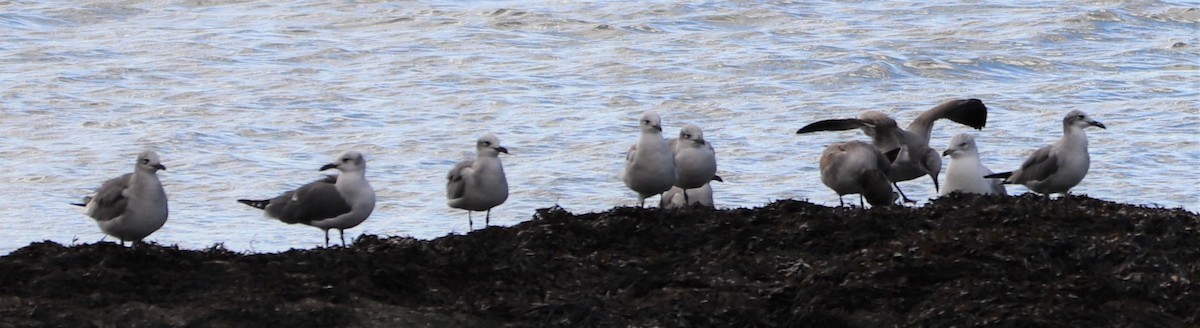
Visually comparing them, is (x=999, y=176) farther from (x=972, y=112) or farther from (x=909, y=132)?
(x=972, y=112)

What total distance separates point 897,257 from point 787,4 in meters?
16.2

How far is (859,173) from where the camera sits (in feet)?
28.2

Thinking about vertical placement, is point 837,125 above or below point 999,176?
above

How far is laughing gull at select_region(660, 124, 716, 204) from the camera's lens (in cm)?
878

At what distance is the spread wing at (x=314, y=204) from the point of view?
8000 millimetres

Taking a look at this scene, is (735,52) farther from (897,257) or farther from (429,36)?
(897,257)

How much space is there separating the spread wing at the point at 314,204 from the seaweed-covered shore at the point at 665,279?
0.59 m

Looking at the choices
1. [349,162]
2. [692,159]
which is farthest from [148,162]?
[692,159]

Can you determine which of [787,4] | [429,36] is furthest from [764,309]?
[787,4]

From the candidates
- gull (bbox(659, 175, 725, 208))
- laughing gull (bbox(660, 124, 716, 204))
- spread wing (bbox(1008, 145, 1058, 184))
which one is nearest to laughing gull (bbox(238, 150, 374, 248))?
laughing gull (bbox(660, 124, 716, 204))

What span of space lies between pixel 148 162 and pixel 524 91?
9.72m

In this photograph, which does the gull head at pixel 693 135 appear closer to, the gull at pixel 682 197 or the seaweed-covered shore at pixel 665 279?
the gull at pixel 682 197

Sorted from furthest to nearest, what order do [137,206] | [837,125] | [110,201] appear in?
[837,125] < [110,201] < [137,206]

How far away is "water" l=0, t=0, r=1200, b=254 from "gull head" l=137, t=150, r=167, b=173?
2786 millimetres
